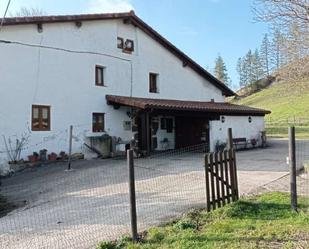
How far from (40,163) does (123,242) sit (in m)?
12.8

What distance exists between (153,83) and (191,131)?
3553mm

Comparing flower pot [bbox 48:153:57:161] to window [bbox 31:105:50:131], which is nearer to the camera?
window [bbox 31:105:50:131]

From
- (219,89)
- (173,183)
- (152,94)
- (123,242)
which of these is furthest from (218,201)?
(219,89)

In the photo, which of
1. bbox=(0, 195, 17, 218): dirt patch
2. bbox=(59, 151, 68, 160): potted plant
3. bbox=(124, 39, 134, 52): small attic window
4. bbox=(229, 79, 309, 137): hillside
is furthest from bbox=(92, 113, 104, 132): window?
bbox=(229, 79, 309, 137): hillside

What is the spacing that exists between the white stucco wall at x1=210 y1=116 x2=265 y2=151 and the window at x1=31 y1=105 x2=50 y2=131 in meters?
9.00

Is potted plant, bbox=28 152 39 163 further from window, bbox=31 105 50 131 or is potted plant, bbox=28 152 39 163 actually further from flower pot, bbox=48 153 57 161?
Result: window, bbox=31 105 50 131

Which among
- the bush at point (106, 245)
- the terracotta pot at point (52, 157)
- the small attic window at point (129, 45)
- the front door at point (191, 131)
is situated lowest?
the bush at point (106, 245)

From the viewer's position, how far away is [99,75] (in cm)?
2212

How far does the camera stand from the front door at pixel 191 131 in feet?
81.3

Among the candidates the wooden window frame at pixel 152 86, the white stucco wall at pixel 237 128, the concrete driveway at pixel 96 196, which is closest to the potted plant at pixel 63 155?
the concrete driveway at pixel 96 196

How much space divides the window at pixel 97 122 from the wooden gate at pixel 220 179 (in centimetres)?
1304

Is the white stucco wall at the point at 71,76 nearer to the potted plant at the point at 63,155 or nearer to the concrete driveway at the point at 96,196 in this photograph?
the potted plant at the point at 63,155

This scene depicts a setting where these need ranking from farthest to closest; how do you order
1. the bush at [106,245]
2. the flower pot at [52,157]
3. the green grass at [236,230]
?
the flower pot at [52,157] → the bush at [106,245] → the green grass at [236,230]

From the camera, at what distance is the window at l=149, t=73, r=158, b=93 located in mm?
24986
